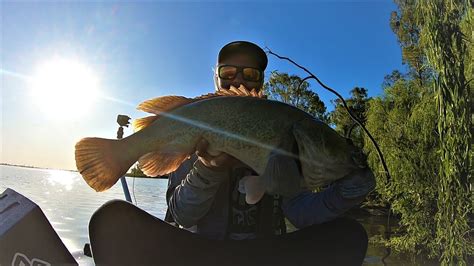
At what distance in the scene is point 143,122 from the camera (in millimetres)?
2479

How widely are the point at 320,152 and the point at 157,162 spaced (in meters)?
0.93

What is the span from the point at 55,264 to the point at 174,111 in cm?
105

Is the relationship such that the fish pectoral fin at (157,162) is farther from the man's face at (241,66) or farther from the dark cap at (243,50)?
the dark cap at (243,50)

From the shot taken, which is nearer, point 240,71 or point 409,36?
point 240,71

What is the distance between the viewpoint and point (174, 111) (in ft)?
7.94

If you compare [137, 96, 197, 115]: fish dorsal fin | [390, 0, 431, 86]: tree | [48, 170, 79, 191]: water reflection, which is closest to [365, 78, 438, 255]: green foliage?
[390, 0, 431, 86]: tree

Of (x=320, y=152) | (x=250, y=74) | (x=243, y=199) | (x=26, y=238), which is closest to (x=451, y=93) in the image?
(x=250, y=74)

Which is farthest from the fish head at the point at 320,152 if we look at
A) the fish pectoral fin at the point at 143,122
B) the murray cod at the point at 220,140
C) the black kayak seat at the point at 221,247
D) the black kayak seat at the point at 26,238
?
the black kayak seat at the point at 26,238

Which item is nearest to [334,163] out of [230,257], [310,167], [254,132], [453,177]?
[310,167]

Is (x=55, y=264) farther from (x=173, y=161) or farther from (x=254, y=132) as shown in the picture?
(x=254, y=132)

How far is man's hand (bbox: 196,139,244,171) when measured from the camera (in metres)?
2.40

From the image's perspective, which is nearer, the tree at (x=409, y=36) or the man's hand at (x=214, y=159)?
the man's hand at (x=214, y=159)

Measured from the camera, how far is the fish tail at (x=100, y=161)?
2.34 m

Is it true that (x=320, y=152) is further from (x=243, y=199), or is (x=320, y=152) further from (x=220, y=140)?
(x=243, y=199)
